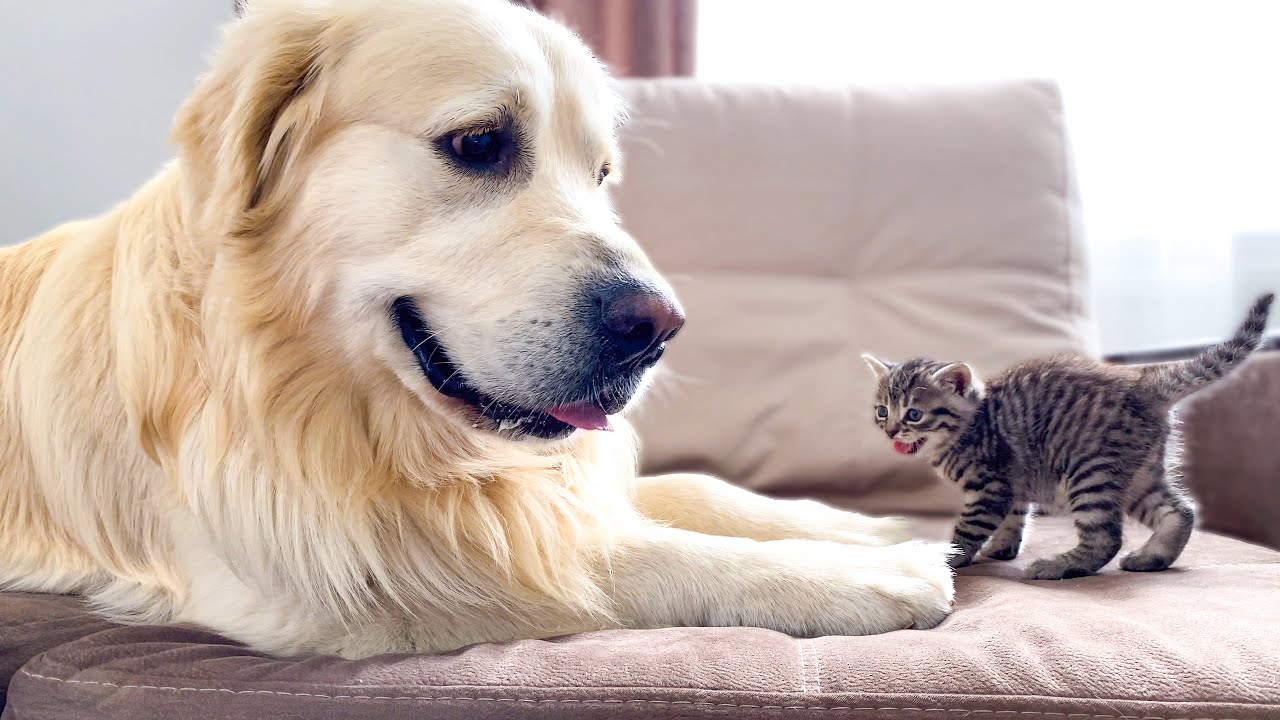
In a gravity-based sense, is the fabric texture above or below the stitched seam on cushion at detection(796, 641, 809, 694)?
below

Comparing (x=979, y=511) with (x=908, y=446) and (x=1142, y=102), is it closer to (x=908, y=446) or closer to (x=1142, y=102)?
(x=908, y=446)

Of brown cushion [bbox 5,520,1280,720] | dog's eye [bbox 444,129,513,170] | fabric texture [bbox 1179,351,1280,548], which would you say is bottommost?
fabric texture [bbox 1179,351,1280,548]

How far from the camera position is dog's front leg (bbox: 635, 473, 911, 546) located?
1.38 metres

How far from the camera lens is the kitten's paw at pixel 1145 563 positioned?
4.04 feet

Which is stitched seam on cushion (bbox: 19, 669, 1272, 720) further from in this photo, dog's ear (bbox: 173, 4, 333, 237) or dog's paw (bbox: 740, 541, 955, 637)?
dog's ear (bbox: 173, 4, 333, 237)

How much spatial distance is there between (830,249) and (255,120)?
1.26 m

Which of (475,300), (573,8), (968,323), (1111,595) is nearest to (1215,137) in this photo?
(968,323)

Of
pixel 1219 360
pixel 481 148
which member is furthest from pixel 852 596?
pixel 481 148

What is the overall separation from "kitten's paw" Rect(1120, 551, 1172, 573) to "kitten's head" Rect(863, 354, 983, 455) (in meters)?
0.29

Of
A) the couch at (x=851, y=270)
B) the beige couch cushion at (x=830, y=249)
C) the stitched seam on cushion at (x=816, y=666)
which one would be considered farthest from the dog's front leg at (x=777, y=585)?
the beige couch cushion at (x=830, y=249)

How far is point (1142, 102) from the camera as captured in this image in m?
2.69

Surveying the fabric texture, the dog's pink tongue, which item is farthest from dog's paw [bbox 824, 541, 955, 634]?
the fabric texture

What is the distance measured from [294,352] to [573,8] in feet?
6.54

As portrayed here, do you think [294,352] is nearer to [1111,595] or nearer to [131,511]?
[131,511]
